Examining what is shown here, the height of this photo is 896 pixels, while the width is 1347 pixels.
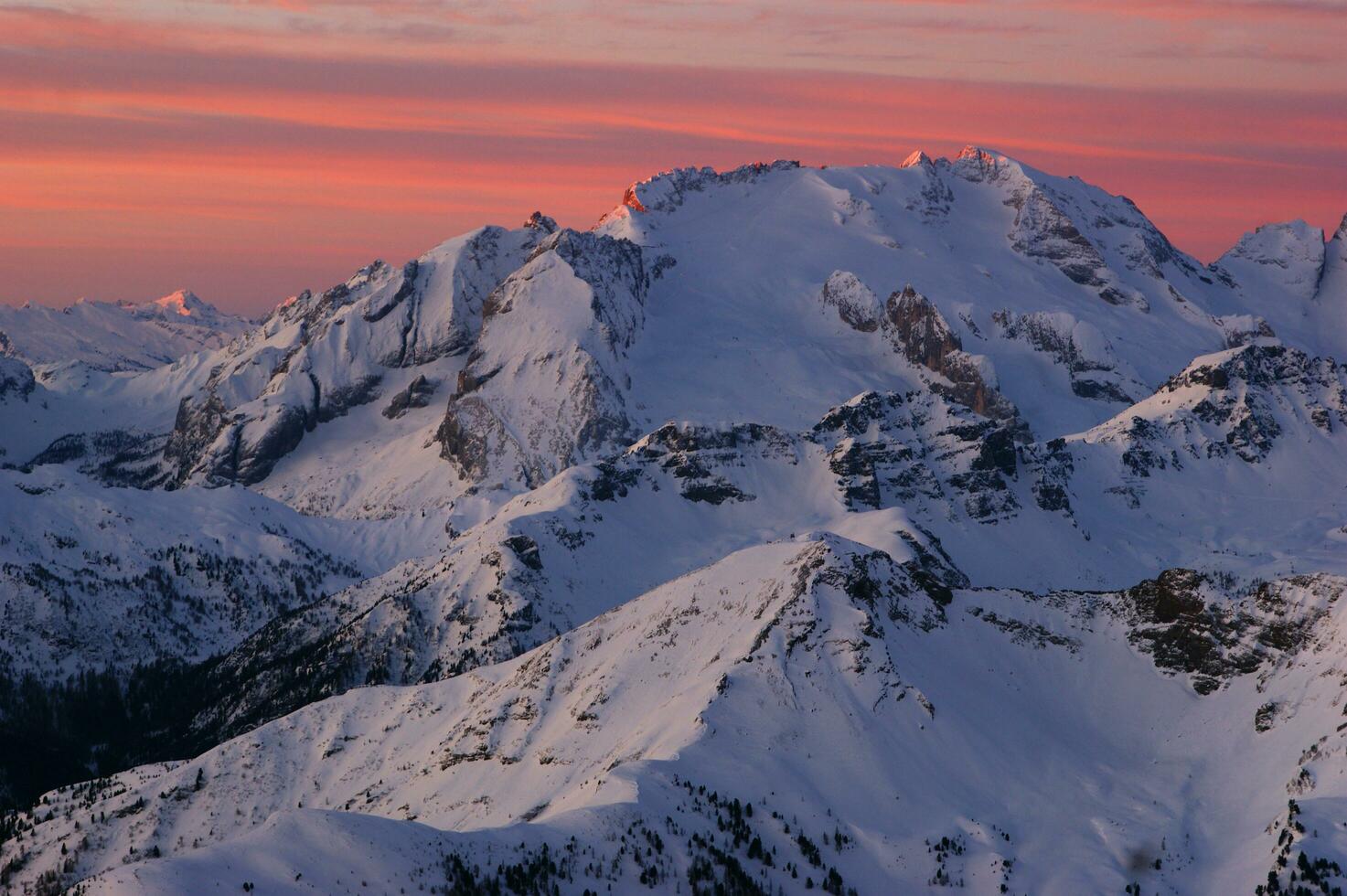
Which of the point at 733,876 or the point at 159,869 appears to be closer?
the point at 159,869

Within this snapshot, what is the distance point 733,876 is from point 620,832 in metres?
13.9

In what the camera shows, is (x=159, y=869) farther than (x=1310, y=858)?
No

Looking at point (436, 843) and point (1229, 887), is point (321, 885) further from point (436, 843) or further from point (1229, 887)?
point (1229, 887)

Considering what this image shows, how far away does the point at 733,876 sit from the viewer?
192m

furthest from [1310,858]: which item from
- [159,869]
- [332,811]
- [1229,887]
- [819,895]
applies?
[159,869]

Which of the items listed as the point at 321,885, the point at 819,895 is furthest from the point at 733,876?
the point at 321,885

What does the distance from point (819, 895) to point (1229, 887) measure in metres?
48.1

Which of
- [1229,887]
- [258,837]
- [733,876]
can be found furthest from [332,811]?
[1229,887]

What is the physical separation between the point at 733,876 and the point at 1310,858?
6377 centimetres

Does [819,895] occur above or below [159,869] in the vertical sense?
below

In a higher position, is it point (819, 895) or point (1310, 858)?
point (1310, 858)

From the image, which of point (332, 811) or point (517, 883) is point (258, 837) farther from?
point (517, 883)

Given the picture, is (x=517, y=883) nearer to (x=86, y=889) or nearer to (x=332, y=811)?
(x=332, y=811)

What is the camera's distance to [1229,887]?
7859 inches
